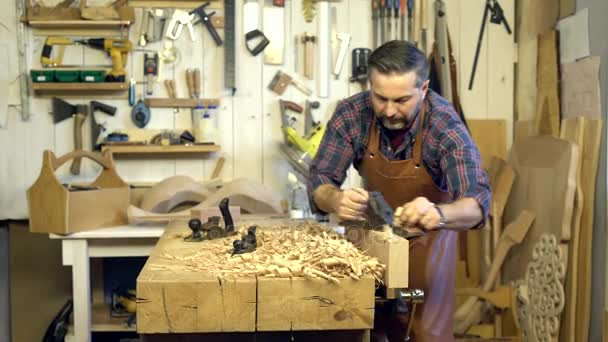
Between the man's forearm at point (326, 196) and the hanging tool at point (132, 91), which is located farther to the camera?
the hanging tool at point (132, 91)

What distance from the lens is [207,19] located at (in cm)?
411

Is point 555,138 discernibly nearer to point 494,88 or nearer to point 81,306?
point 494,88

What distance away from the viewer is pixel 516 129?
4.32 metres

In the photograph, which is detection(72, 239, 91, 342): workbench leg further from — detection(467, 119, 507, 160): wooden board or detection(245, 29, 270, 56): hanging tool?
detection(467, 119, 507, 160): wooden board

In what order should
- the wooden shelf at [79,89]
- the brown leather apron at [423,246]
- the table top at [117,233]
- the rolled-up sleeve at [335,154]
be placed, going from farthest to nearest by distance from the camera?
the wooden shelf at [79,89], the table top at [117,233], the rolled-up sleeve at [335,154], the brown leather apron at [423,246]

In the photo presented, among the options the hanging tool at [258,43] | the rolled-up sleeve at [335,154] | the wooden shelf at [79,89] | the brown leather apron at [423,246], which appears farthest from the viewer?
the hanging tool at [258,43]

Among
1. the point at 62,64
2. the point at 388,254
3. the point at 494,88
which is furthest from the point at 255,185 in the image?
the point at 388,254

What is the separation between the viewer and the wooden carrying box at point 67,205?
3305mm

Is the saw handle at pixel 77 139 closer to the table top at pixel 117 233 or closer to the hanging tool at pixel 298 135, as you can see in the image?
the table top at pixel 117 233

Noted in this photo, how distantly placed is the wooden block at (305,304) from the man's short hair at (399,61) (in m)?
1.06

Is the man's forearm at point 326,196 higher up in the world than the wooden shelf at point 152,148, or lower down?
lower down

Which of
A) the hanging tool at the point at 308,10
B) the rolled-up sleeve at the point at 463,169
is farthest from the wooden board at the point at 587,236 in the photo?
the hanging tool at the point at 308,10

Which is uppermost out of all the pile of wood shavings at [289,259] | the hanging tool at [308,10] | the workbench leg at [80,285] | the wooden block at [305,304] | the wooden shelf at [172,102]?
the hanging tool at [308,10]

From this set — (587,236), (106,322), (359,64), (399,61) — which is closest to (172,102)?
(359,64)
